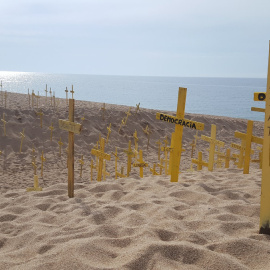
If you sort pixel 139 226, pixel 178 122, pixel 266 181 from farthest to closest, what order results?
pixel 178 122 < pixel 139 226 < pixel 266 181

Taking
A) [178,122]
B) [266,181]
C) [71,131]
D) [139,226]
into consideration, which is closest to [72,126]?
[71,131]

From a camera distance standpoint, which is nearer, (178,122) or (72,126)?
(72,126)

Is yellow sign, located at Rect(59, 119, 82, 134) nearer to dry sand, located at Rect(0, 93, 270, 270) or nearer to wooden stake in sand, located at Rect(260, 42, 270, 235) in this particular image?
dry sand, located at Rect(0, 93, 270, 270)

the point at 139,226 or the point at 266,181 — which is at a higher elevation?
the point at 266,181

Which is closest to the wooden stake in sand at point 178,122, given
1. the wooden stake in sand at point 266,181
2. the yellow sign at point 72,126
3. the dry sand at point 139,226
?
the dry sand at point 139,226

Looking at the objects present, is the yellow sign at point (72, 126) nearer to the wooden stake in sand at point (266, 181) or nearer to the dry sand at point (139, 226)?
the dry sand at point (139, 226)

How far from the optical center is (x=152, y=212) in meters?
4.07

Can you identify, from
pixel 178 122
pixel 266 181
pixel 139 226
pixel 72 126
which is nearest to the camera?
pixel 266 181

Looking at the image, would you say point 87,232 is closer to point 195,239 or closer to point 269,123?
point 195,239

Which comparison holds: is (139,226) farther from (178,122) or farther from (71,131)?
(178,122)

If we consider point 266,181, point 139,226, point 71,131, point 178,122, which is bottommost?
point 139,226

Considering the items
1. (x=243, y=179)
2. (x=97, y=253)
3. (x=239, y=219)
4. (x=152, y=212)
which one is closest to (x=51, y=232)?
(x=97, y=253)

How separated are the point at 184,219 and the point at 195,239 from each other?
2.04 ft

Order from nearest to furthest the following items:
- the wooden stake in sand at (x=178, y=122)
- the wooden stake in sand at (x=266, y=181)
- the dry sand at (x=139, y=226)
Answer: the dry sand at (x=139, y=226) → the wooden stake in sand at (x=266, y=181) → the wooden stake in sand at (x=178, y=122)
